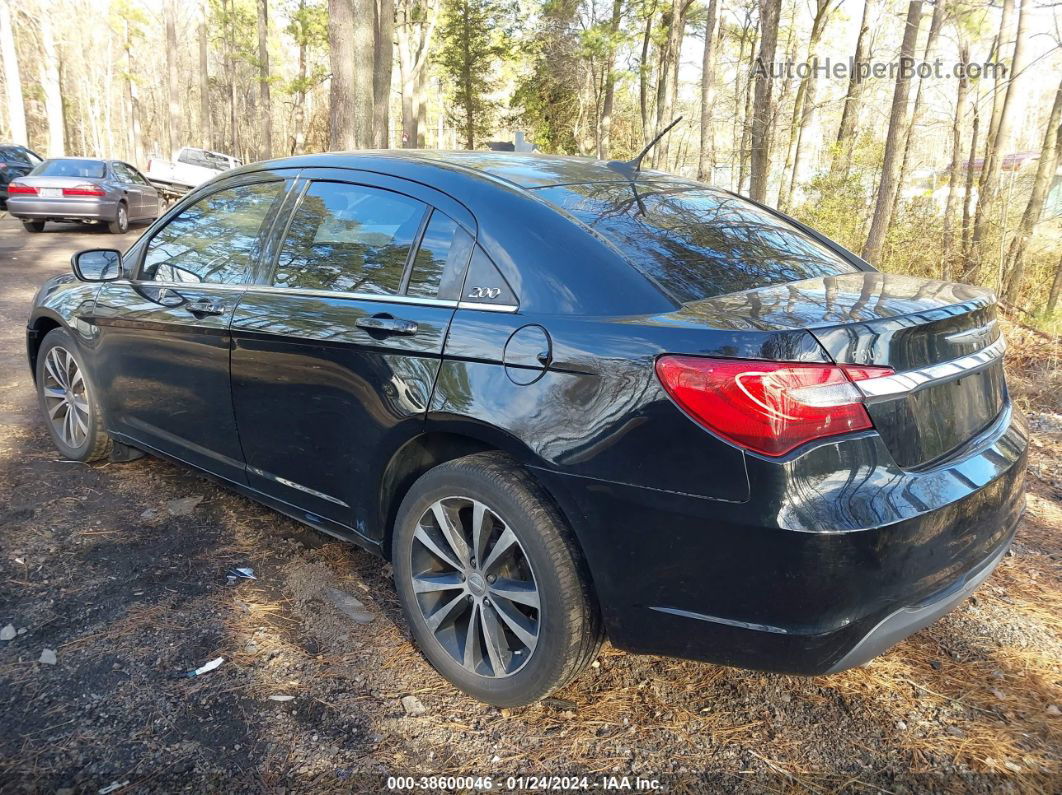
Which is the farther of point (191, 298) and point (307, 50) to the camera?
point (307, 50)

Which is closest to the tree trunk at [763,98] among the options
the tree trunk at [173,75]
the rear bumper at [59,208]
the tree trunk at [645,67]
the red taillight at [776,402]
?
the red taillight at [776,402]

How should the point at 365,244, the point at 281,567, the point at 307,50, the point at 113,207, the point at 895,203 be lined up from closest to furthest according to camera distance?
the point at 365,244
the point at 281,567
the point at 895,203
the point at 113,207
the point at 307,50

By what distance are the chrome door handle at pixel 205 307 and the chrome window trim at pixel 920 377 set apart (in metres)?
2.52

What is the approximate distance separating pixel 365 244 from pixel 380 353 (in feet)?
1.75

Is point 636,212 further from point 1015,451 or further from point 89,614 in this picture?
point 89,614

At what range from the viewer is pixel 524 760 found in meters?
2.20

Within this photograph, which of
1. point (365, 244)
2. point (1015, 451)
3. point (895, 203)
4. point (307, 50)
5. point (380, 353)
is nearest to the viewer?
point (1015, 451)

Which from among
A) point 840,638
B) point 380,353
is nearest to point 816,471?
point 840,638

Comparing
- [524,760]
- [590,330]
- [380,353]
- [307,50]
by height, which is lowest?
[524,760]

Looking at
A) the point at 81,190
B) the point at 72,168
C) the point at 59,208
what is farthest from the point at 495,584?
the point at 72,168

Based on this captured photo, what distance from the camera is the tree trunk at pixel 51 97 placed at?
25938 mm

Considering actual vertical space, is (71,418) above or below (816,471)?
below

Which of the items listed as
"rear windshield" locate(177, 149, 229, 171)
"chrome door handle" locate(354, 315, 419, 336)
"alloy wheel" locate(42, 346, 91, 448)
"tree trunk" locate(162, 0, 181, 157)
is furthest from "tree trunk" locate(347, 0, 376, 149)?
"tree trunk" locate(162, 0, 181, 157)

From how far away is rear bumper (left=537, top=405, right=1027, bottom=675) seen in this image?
1793 millimetres
